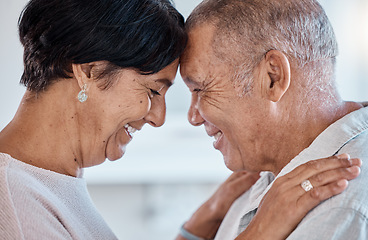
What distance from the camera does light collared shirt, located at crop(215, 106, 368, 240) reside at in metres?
1.08

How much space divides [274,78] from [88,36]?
540 mm

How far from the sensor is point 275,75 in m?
1.42

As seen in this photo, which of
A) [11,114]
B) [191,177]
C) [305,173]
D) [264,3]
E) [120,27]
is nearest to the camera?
[305,173]

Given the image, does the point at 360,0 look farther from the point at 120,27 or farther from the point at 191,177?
the point at 120,27

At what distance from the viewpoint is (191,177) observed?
140 inches

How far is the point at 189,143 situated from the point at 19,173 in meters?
2.41

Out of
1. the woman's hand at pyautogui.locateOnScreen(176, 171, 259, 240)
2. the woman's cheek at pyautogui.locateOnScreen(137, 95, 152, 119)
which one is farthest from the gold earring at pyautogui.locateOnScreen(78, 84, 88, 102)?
the woman's hand at pyautogui.locateOnScreen(176, 171, 259, 240)

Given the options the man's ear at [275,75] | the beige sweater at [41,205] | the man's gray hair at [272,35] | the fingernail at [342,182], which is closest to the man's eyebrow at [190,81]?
the man's gray hair at [272,35]

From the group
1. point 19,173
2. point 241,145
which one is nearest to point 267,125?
point 241,145

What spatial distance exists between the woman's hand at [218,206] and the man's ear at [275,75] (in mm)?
548

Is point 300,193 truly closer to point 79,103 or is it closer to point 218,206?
point 79,103

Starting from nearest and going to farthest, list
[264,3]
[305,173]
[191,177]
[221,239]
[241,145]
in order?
[305,173], [264,3], [241,145], [221,239], [191,177]

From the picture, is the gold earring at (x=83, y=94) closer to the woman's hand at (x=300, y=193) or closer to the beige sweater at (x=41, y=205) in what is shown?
the beige sweater at (x=41, y=205)

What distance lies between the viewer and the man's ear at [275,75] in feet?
4.54
